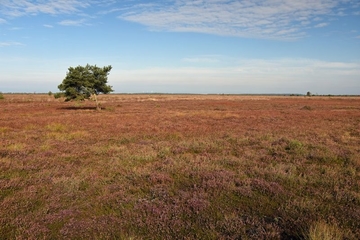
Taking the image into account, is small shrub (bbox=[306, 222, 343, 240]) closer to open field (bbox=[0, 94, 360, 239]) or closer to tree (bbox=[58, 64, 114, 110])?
open field (bbox=[0, 94, 360, 239])

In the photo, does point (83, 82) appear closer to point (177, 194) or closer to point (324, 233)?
point (177, 194)

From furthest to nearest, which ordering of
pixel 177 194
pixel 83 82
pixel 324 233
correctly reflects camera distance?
pixel 83 82 < pixel 177 194 < pixel 324 233

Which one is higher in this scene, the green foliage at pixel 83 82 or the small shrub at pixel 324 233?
the green foliage at pixel 83 82

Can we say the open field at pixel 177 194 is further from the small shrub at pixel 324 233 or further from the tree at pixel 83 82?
the tree at pixel 83 82

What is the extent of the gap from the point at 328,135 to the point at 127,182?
50.1 feet

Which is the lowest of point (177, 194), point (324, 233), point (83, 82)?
point (177, 194)

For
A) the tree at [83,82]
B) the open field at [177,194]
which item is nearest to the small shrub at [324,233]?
the open field at [177,194]

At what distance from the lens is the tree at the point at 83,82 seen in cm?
3934

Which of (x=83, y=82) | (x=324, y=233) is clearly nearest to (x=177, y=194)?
(x=324, y=233)

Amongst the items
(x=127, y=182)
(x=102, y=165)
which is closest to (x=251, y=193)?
(x=127, y=182)

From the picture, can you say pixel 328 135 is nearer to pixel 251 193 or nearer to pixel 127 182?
pixel 251 193

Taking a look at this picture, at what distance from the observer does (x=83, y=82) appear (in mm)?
38969

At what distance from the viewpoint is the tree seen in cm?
3934

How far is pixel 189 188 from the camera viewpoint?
23.2ft
